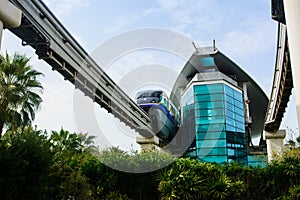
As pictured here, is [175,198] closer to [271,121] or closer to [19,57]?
[19,57]

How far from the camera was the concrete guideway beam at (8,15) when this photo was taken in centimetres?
634

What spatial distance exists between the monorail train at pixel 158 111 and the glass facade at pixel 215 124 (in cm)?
230

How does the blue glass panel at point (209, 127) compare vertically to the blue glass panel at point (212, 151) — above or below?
above

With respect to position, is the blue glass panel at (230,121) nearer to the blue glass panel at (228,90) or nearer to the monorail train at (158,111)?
the blue glass panel at (228,90)

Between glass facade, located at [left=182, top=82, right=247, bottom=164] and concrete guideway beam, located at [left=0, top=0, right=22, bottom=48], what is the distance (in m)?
22.4

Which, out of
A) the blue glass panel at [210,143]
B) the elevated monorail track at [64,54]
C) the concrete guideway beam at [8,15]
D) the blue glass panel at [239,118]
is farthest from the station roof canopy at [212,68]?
the concrete guideway beam at [8,15]

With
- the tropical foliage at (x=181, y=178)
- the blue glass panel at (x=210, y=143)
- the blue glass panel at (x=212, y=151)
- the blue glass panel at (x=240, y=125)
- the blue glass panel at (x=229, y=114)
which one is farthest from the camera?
the blue glass panel at (x=240, y=125)

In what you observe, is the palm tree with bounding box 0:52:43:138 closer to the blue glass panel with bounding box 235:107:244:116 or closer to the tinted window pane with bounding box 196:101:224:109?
the tinted window pane with bounding box 196:101:224:109

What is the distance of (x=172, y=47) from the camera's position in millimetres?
16125

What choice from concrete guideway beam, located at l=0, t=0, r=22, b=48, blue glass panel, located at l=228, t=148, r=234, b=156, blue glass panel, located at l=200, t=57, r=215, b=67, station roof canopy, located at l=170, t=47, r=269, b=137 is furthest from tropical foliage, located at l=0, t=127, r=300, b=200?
blue glass panel, located at l=200, t=57, r=215, b=67

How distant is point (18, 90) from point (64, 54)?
3145mm

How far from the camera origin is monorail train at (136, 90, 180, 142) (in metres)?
24.2

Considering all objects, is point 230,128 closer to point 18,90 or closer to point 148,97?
point 148,97

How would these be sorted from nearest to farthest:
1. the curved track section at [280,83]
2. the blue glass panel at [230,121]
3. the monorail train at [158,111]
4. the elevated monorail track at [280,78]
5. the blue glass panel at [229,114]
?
the elevated monorail track at [280,78] → the curved track section at [280,83] → the monorail train at [158,111] → the blue glass panel at [230,121] → the blue glass panel at [229,114]
